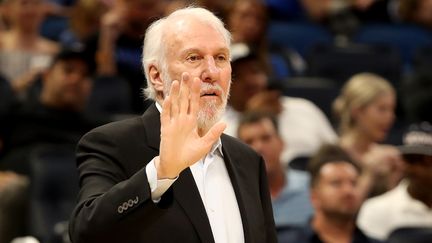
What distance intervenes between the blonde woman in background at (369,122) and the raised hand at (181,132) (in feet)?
12.5

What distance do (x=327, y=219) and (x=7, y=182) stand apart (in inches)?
63.9

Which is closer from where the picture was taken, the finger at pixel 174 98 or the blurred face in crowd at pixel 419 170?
the finger at pixel 174 98

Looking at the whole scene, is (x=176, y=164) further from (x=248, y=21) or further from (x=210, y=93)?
(x=248, y=21)

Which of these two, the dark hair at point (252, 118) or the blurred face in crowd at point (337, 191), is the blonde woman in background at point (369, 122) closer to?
the dark hair at point (252, 118)

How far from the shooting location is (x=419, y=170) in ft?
17.9

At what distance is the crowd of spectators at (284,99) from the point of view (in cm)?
531

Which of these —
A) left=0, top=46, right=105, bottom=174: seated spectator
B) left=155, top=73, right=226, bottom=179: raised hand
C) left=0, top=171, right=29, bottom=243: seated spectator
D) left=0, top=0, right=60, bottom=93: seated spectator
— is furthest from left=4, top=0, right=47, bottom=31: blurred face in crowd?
left=155, top=73, right=226, bottom=179: raised hand

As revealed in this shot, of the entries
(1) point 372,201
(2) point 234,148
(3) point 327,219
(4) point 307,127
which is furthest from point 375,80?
(2) point 234,148

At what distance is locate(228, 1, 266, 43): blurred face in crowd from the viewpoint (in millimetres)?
6980

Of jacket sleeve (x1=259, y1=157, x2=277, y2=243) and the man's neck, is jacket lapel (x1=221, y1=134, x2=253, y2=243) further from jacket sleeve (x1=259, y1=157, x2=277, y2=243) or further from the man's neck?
the man's neck

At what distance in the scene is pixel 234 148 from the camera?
109 inches

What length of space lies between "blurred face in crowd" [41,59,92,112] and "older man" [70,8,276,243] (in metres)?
3.55

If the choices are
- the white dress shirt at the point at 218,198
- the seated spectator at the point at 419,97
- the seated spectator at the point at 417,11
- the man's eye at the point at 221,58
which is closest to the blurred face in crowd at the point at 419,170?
the seated spectator at the point at 419,97

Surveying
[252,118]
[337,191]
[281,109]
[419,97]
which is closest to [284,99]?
[281,109]
